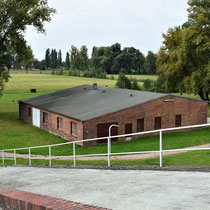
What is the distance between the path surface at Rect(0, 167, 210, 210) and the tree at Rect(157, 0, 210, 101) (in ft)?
122

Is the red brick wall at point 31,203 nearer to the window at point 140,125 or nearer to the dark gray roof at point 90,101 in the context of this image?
the dark gray roof at point 90,101

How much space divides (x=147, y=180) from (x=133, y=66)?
126578 mm

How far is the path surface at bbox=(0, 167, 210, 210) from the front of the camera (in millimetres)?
5203

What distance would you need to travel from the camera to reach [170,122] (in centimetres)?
3178

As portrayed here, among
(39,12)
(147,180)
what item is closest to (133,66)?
(39,12)

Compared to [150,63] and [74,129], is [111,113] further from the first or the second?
[150,63]

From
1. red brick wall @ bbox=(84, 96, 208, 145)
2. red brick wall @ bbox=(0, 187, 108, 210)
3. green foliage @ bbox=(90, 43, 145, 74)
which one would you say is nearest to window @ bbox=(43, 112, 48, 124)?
red brick wall @ bbox=(84, 96, 208, 145)

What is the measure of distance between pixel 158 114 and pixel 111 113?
5.80 meters

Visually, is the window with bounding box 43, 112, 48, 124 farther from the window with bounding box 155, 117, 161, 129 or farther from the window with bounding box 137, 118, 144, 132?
the window with bounding box 155, 117, 161, 129

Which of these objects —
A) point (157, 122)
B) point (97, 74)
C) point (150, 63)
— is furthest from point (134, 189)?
point (150, 63)

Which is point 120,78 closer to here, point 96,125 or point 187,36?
point 187,36

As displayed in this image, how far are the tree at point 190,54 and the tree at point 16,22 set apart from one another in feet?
62.1

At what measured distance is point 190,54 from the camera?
4794 centimetres

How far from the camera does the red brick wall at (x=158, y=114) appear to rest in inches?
1045
